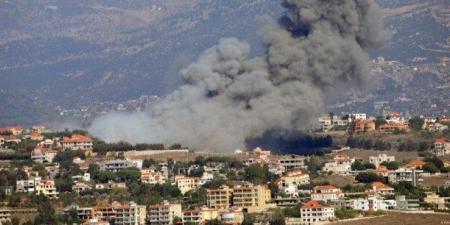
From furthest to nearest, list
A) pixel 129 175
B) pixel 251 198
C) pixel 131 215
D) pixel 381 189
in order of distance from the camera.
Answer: pixel 129 175 → pixel 381 189 → pixel 251 198 → pixel 131 215

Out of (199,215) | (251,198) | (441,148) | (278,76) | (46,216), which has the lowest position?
(199,215)

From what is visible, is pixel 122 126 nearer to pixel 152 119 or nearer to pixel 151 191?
pixel 152 119

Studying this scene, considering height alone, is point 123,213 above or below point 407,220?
above

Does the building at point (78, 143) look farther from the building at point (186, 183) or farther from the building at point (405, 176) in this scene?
the building at point (405, 176)

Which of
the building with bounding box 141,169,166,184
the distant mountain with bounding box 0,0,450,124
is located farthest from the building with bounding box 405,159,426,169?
the distant mountain with bounding box 0,0,450,124

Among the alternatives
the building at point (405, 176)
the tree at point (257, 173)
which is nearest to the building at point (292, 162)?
the tree at point (257, 173)

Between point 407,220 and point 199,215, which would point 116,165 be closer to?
point 199,215

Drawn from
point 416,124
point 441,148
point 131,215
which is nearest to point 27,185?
point 131,215
